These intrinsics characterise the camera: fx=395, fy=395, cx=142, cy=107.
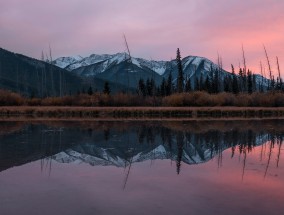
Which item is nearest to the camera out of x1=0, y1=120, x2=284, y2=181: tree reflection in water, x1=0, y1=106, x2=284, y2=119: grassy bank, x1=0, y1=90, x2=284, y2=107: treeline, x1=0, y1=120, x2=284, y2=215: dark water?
x1=0, y1=120, x2=284, y2=215: dark water

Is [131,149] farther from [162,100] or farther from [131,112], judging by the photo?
[162,100]

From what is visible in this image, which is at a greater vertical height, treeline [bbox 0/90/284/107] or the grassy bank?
treeline [bbox 0/90/284/107]

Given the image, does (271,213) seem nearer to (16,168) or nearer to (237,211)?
(237,211)

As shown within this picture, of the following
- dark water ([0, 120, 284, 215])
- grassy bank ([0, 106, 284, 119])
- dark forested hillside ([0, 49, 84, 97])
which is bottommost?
dark water ([0, 120, 284, 215])

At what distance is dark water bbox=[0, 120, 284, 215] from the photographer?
7594mm

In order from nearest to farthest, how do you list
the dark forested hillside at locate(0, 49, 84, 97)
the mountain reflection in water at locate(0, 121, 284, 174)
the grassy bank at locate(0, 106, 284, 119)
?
the mountain reflection in water at locate(0, 121, 284, 174), the grassy bank at locate(0, 106, 284, 119), the dark forested hillside at locate(0, 49, 84, 97)

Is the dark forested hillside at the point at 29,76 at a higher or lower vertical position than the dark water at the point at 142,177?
higher

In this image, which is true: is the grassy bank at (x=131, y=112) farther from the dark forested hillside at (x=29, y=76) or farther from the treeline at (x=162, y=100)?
the dark forested hillside at (x=29, y=76)

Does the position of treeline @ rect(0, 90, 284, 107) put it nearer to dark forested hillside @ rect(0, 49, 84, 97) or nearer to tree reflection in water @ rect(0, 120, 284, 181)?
tree reflection in water @ rect(0, 120, 284, 181)

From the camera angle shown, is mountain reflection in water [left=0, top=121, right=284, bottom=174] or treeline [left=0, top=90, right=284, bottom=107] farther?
treeline [left=0, top=90, right=284, bottom=107]

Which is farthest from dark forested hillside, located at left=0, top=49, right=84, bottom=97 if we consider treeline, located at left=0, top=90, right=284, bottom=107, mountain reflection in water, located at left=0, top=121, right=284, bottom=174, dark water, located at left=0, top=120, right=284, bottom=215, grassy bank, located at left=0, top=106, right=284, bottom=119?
dark water, located at left=0, top=120, right=284, bottom=215

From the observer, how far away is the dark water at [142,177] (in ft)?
24.9

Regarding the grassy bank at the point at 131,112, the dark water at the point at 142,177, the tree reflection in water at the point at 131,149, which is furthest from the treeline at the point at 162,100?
the dark water at the point at 142,177

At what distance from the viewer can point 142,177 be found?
10.6 m
